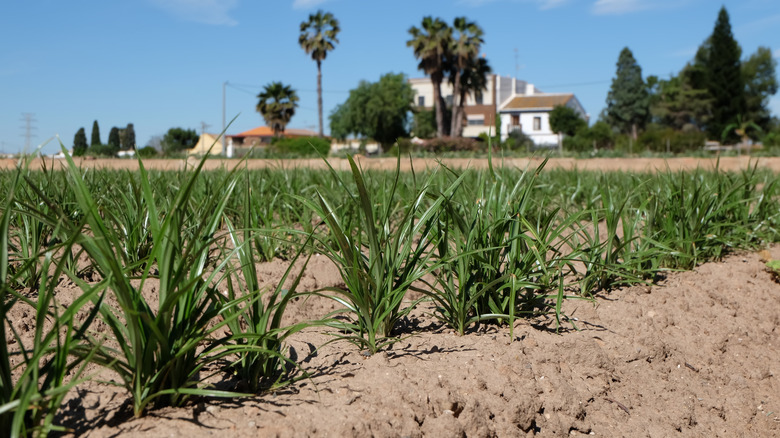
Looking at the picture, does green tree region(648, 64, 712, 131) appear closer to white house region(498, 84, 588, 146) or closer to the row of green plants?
white house region(498, 84, 588, 146)

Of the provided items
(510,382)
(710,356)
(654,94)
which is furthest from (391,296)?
(654,94)

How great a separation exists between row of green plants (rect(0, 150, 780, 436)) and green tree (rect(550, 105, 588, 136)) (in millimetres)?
50793

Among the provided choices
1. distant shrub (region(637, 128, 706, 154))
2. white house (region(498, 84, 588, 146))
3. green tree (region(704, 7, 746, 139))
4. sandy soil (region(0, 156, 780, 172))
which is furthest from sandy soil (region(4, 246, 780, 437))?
white house (region(498, 84, 588, 146))

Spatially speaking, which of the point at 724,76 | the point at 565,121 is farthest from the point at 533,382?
the point at 565,121

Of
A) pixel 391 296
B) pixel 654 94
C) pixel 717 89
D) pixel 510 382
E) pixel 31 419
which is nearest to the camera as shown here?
pixel 31 419

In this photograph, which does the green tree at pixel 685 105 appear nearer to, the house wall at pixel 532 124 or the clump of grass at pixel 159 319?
the house wall at pixel 532 124

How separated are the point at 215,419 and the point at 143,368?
0.18 meters

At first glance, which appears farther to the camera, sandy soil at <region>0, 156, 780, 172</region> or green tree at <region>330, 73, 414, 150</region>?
green tree at <region>330, 73, 414, 150</region>

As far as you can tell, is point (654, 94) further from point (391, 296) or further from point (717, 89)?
point (391, 296)

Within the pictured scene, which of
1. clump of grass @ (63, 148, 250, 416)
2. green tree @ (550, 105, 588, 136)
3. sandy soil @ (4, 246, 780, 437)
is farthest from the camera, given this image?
green tree @ (550, 105, 588, 136)

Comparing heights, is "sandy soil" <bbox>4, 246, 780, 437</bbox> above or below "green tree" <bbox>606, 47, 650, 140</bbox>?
below

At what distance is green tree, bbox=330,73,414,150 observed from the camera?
48438 mm

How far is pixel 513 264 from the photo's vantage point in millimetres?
2023

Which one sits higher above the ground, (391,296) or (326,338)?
(391,296)
